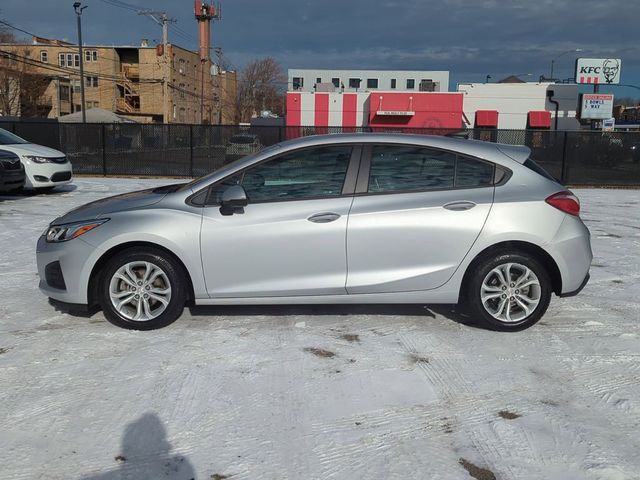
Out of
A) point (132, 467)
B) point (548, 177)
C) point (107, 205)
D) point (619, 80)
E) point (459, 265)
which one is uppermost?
point (619, 80)

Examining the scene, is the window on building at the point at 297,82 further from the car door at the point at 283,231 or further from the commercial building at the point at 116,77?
the car door at the point at 283,231

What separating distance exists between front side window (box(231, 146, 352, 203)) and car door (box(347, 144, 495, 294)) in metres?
0.22

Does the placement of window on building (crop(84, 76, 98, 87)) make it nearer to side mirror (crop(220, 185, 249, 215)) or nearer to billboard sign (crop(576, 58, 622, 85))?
billboard sign (crop(576, 58, 622, 85))

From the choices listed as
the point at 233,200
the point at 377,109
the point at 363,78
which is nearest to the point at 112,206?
the point at 233,200

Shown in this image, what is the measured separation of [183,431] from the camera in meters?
3.39

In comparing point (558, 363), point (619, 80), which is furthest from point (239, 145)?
point (619, 80)

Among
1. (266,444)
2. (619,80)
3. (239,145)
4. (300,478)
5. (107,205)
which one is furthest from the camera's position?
(619,80)

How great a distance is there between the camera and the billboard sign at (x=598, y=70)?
56000 millimetres

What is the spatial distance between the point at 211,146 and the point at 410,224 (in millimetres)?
16433

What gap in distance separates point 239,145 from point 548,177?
15845 millimetres

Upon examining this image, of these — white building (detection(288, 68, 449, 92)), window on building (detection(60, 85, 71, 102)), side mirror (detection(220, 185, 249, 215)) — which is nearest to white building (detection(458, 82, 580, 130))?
white building (detection(288, 68, 449, 92))

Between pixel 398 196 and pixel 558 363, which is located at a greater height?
pixel 398 196

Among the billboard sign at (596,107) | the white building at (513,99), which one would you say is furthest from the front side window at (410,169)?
the billboard sign at (596,107)

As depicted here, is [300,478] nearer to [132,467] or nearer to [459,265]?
[132,467]
